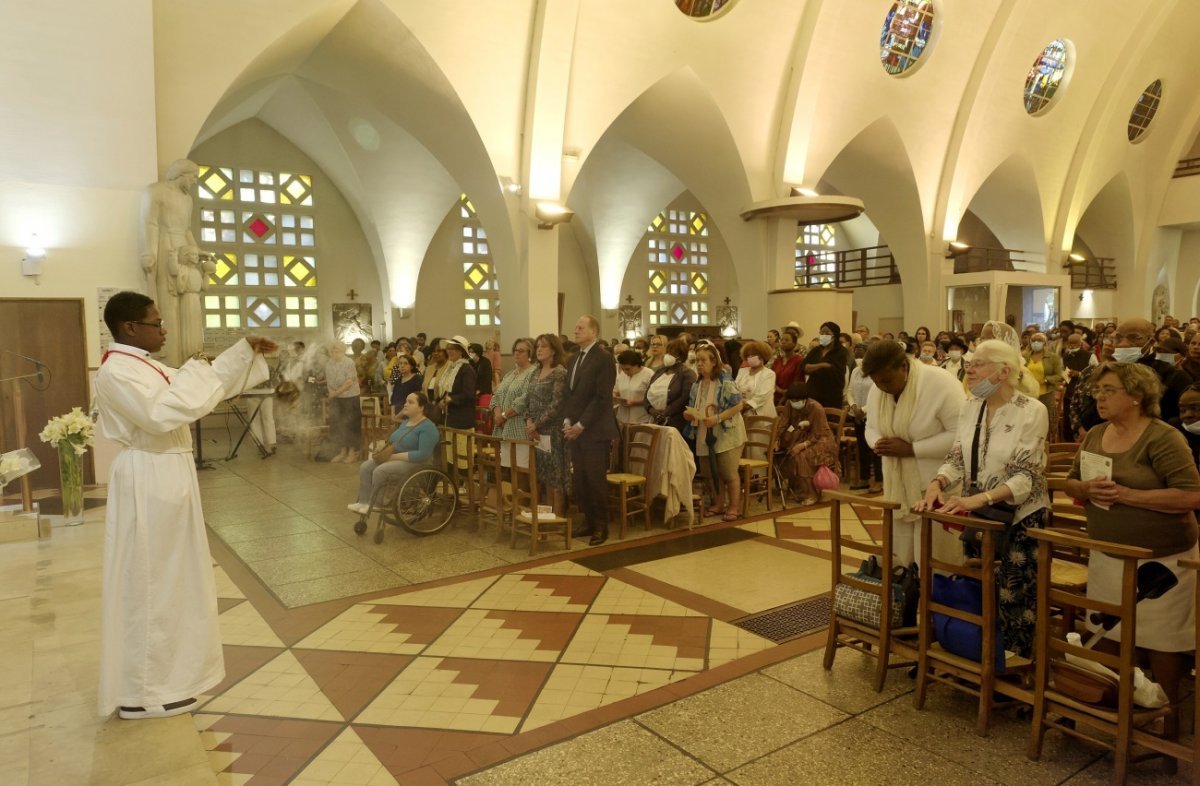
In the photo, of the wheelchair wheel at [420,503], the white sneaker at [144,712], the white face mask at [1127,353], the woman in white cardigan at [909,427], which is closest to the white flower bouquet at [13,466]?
the wheelchair wheel at [420,503]

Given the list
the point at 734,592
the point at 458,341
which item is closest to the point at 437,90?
the point at 458,341

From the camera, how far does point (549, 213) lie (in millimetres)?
11078

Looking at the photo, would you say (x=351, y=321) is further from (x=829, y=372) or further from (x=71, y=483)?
(x=829, y=372)

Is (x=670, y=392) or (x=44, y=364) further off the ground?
(x=44, y=364)

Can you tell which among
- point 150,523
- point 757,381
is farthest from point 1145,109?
point 150,523

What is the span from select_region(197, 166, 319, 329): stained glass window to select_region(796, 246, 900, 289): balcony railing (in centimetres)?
1190

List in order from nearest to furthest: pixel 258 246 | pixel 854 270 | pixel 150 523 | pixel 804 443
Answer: pixel 150 523 < pixel 804 443 < pixel 258 246 < pixel 854 270

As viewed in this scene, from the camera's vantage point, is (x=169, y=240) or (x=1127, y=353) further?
(x=169, y=240)

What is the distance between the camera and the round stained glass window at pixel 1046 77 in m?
17.3

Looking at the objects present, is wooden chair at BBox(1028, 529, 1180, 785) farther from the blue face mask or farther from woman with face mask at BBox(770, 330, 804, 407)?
woman with face mask at BBox(770, 330, 804, 407)

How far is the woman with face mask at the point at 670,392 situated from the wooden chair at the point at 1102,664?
157 inches

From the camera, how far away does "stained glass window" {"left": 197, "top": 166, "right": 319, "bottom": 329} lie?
1569cm

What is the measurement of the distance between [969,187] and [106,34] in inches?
641

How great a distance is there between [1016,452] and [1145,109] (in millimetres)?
22612
